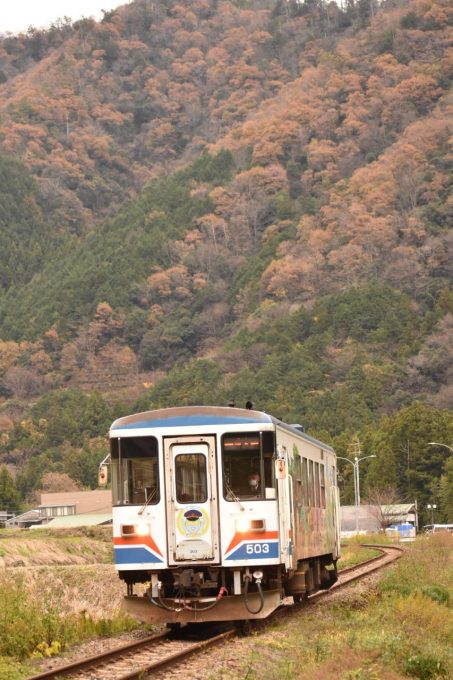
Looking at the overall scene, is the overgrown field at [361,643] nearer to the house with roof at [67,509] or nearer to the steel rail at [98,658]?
the steel rail at [98,658]

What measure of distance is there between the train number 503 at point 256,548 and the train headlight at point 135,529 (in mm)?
1550

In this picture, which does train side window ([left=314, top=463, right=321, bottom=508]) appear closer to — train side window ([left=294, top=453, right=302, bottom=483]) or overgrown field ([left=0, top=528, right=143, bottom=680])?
train side window ([left=294, top=453, right=302, bottom=483])

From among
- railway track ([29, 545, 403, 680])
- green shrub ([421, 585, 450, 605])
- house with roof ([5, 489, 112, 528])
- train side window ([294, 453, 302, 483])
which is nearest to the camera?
railway track ([29, 545, 403, 680])

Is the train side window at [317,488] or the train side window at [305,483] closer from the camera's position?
the train side window at [305,483]

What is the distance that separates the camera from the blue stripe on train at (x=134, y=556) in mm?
20953

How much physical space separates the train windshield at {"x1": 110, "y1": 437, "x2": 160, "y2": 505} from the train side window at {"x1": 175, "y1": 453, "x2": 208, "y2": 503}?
13.1 inches

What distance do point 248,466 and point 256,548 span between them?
49.1 inches

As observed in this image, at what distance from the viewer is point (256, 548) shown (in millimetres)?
20969

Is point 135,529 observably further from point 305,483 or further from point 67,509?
point 67,509

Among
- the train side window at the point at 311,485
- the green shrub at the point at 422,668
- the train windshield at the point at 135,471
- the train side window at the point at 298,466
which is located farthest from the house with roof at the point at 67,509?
the green shrub at the point at 422,668

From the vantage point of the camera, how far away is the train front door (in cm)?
2091

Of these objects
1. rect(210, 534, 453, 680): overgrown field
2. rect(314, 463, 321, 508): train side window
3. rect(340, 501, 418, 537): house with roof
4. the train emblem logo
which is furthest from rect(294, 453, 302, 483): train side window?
rect(340, 501, 418, 537): house with roof

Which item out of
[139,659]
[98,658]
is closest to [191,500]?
[139,659]

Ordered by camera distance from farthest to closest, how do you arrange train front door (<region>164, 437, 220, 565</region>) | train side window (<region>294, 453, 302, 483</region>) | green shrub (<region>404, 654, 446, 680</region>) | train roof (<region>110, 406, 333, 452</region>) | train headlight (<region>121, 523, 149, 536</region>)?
train side window (<region>294, 453, 302, 483</region>) → train roof (<region>110, 406, 333, 452</region>) → train headlight (<region>121, 523, 149, 536</region>) → train front door (<region>164, 437, 220, 565</region>) → green shrub (<region>404, 654, 446, 680</region>)
